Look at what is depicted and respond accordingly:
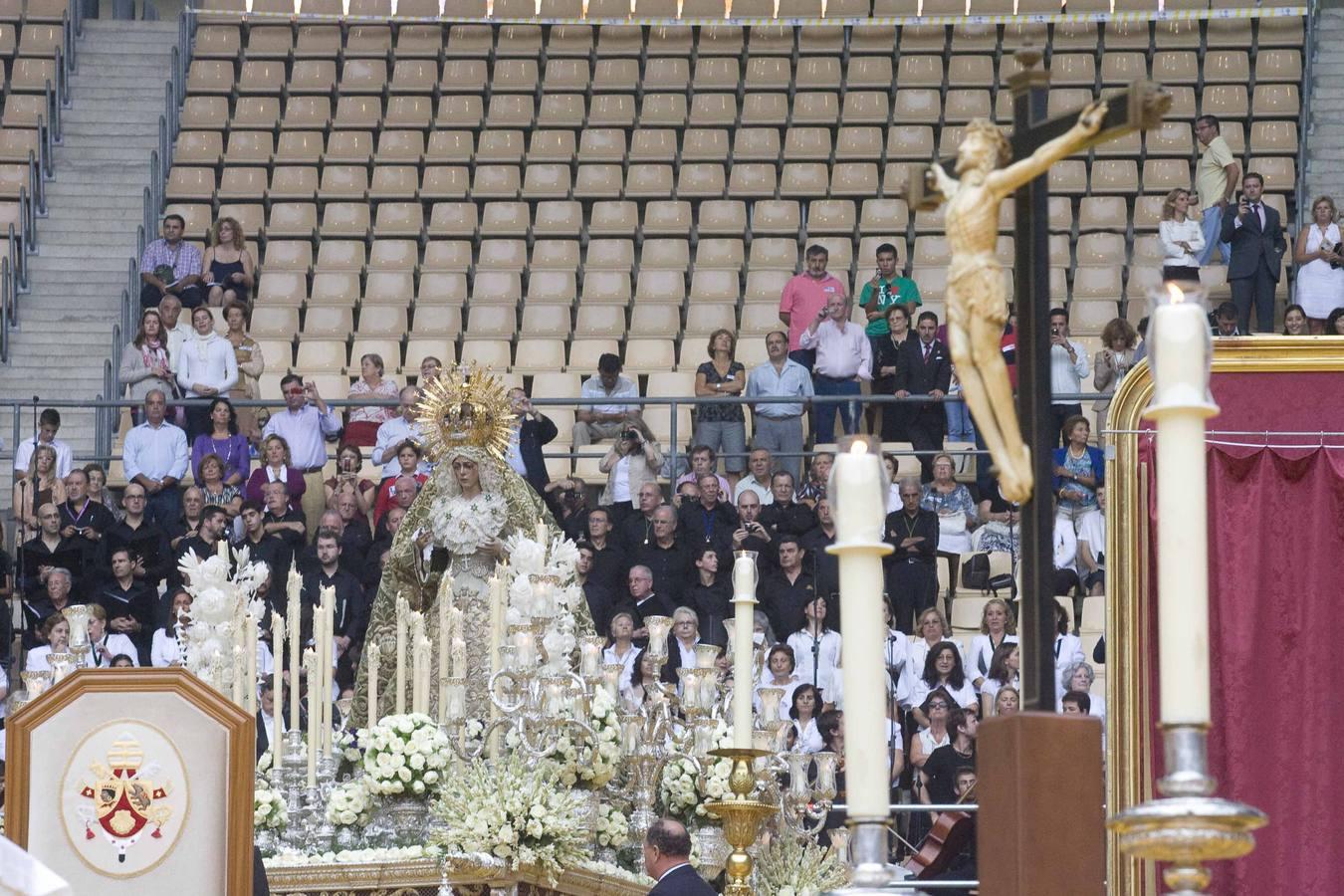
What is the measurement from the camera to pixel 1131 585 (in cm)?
716

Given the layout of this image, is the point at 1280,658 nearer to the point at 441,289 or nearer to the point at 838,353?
the point at 838,353

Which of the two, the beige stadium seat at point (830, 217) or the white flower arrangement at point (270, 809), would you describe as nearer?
the white flower arrangement at point (270, 809)

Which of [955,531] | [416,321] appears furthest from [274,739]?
[416,321]

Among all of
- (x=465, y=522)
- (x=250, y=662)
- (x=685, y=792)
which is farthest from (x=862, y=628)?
(x=465, y=522)

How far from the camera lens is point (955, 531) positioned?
13.6 m

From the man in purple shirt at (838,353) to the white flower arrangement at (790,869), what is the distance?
7690 millimetres

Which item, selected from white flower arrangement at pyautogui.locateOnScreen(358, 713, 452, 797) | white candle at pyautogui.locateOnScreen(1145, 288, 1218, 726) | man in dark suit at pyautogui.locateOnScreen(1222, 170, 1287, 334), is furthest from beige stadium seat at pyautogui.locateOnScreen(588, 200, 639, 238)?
white candle at pyautogui.locateOnScreen(1145, 288, 1218, 726)

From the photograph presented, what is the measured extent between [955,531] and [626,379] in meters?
2.59

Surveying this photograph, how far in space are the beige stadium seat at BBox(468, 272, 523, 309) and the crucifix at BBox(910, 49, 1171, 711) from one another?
1481 centimetres

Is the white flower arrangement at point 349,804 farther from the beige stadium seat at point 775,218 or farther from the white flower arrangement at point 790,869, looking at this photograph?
the beige stadium seat at point 775,218

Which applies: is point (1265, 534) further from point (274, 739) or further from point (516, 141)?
point (516, 141)

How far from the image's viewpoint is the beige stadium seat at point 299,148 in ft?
62.5

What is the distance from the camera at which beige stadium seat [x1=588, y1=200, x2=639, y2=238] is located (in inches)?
723

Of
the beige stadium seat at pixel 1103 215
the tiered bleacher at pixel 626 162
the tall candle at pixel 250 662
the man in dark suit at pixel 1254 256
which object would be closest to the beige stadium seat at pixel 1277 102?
the tiered bleacher at pixel 626 162
